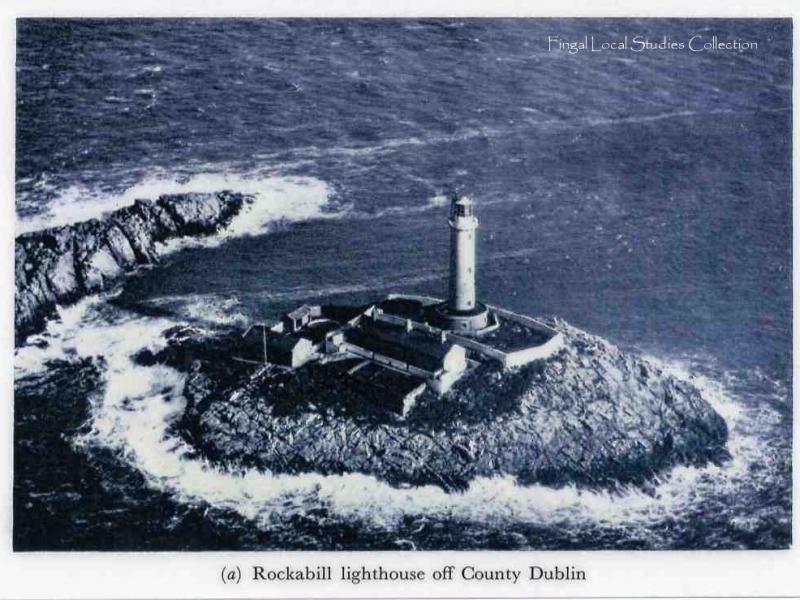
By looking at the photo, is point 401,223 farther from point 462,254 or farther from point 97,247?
point 97,247

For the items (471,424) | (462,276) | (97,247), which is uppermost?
(462,276)

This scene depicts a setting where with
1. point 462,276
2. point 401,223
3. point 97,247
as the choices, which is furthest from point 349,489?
point 401,223

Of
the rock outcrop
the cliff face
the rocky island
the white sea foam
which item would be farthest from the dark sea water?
the rocky island

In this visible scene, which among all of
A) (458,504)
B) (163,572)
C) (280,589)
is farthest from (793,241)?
(163,572)

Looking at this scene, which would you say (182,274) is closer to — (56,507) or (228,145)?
(228,145)

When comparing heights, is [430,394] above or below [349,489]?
above

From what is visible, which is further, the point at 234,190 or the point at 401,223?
the point at 401,223

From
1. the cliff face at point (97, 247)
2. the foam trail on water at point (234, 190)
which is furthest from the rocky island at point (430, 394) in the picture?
the foam trail on water at point (234, 190)

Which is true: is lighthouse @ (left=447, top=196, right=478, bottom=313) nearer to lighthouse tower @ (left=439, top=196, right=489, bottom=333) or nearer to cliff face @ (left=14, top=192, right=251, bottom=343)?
lighthouse tower @ (left=439, top=196, right=489, bottom=333)
